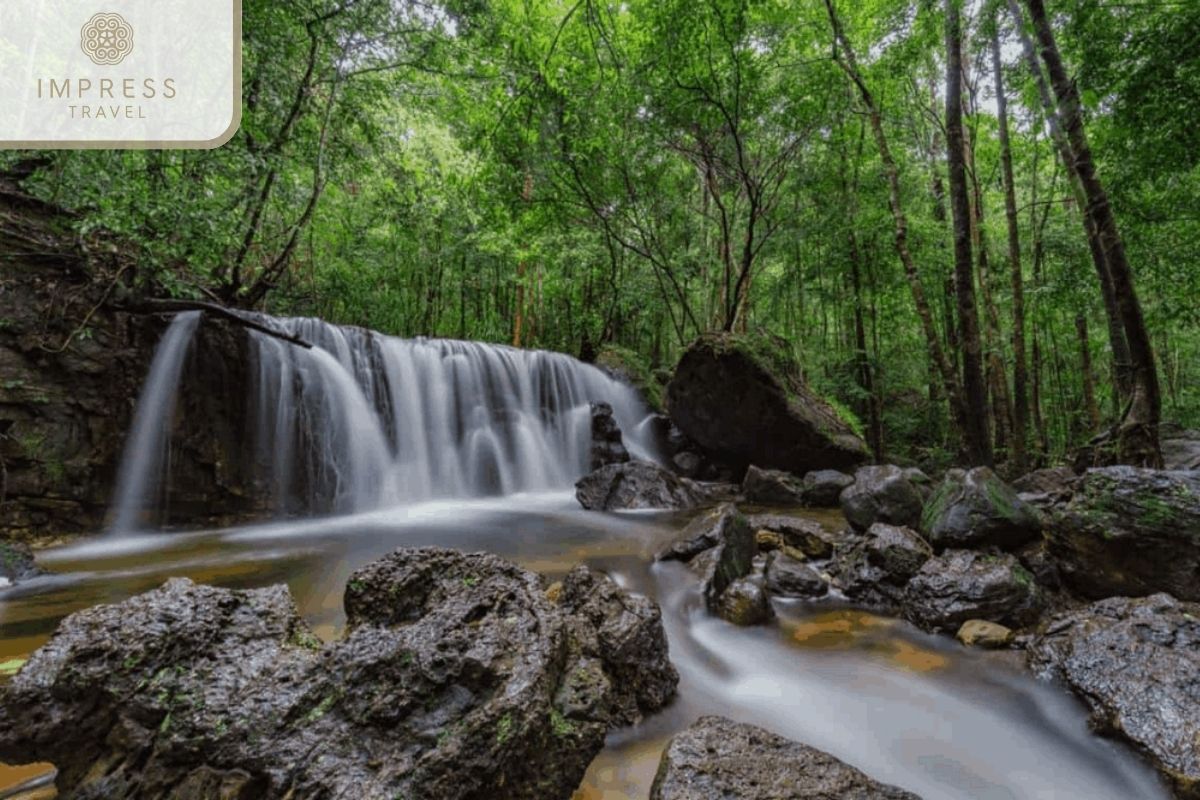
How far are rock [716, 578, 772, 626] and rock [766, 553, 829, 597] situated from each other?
1.38 feet

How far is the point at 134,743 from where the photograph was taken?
1.49m

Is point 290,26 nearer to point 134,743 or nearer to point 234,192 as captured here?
point 234,192

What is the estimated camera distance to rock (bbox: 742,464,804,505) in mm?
8461

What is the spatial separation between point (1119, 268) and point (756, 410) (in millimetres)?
5415

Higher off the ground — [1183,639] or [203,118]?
[203,118]

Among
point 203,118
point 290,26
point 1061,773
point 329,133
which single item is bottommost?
point 1061,773

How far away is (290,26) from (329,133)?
4.95 ft

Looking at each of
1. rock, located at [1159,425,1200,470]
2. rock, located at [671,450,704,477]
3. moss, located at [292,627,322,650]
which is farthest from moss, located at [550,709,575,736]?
rock, located at [1159,425,1200,470]

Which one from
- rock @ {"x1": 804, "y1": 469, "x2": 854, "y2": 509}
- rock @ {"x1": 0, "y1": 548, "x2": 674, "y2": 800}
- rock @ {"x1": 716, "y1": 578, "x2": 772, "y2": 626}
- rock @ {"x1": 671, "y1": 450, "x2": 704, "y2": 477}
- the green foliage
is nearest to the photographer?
rock @ {"x1": 0, "y1": 548, "x2": 674, "y2": 800}

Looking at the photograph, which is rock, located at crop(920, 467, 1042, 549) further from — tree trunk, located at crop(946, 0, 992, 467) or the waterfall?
the waterfall

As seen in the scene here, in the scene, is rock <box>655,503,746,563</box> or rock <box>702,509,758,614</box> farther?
rock <box>655,503,746,563</box>

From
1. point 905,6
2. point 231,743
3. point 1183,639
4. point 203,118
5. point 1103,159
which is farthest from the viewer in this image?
point 905,6

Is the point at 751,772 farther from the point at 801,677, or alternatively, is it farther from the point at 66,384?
the point at 66,384

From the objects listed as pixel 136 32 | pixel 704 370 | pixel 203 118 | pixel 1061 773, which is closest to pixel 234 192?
pixel 203 118
